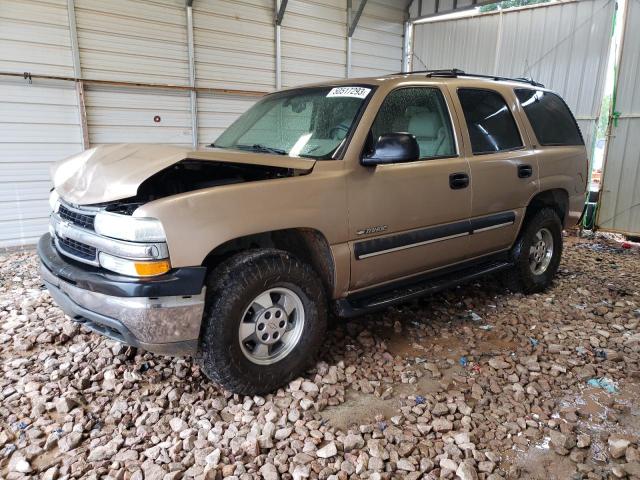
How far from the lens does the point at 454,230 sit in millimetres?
3547

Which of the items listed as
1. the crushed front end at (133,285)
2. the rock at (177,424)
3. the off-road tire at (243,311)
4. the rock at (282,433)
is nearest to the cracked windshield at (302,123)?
the off-road tire at (243,311)

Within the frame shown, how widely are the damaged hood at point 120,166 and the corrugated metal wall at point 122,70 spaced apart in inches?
169

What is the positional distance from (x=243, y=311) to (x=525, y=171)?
9.45 ft

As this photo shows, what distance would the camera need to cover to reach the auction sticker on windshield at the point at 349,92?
3158mm

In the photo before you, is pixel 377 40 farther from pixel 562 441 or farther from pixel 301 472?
pixel 301 472

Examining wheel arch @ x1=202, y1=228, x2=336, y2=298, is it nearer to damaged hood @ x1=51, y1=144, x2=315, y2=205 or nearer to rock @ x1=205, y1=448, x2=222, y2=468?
damaged hood @ x1=51, y1=144, x2=315, y2=205

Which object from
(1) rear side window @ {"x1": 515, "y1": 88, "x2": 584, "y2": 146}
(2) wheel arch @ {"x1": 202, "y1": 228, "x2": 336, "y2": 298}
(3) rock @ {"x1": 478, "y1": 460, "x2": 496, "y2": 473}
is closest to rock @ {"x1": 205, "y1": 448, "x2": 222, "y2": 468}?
(2) wheel arch @ {"x1": 202, "y1": 228, "x2": 336, "y2": 298}

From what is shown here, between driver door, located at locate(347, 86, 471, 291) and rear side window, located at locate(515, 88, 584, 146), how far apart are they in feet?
3.97

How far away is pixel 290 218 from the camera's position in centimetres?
265

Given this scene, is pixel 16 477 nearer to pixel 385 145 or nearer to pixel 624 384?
pixel 385 145

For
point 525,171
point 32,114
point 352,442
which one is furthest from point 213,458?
point 32,114

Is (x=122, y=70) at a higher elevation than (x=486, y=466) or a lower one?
higher

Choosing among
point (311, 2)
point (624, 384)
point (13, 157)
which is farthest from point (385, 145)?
point (311, 2)

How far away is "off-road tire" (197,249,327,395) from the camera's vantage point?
2.48 metres
